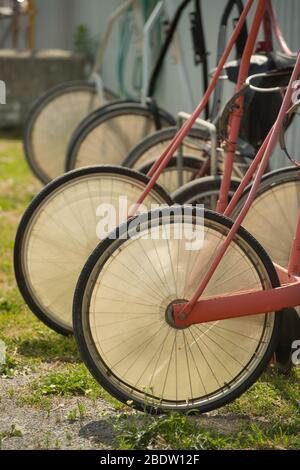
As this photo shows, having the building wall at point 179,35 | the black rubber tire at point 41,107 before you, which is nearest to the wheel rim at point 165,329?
the building wall at point 179,35

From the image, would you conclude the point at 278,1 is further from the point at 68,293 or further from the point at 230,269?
the point at 230,269

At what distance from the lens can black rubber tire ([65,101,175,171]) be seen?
20.8 feet

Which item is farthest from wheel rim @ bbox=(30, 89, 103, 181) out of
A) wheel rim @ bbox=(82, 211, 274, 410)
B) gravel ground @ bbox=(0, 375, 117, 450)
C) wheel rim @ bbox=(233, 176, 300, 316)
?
wheel rim @ bbox=(82, 211, 274, 410)

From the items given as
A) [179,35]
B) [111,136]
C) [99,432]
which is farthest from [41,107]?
[99,432]

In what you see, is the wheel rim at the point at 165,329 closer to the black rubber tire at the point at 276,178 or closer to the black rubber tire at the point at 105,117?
the black rubber tire at the point at 276,178

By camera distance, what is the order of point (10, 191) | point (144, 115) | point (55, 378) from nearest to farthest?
point (55, 378) → point (144, 115) → point (10, 191)

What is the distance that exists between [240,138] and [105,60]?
6.22 meters

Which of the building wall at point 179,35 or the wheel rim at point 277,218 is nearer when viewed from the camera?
the wheel rim at point 277,218

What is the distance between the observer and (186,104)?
660cm

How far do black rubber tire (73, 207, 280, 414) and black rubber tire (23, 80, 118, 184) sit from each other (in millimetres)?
4010

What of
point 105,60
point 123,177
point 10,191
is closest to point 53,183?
point 123,177

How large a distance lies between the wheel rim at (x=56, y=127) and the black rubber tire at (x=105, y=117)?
1007 millimetres

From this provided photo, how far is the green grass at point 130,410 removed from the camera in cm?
334

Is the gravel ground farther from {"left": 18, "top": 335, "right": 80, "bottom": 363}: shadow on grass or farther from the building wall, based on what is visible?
the building wall
